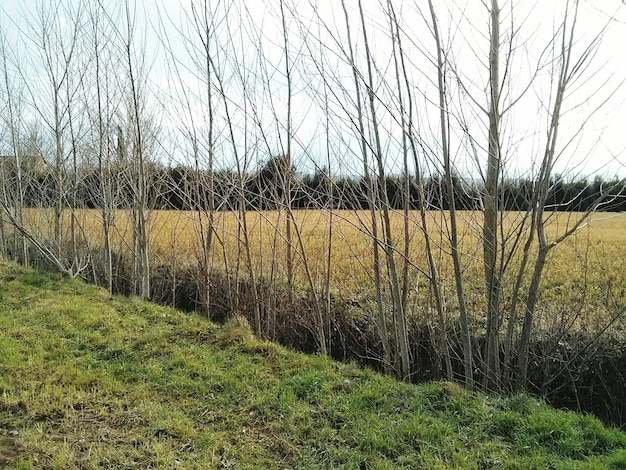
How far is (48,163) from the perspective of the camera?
26.9ft

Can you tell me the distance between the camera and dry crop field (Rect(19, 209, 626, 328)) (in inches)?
188

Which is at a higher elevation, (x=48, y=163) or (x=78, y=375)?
(x=48, y=163)

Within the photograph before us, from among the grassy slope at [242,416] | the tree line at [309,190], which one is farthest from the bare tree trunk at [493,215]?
the grassy slope at [242,416]

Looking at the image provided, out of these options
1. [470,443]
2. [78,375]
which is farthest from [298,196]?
[470,443]

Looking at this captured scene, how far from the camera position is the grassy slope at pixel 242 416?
2.74 m

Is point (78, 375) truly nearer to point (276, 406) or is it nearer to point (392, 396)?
point (276, 406)

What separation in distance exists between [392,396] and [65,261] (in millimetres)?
7103

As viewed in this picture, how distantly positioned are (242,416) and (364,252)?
17.1ft

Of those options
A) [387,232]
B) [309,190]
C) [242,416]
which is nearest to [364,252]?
[309,190]

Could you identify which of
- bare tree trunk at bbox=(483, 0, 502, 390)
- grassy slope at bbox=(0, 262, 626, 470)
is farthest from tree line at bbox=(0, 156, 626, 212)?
grassy slope at bbox=(0, 262, 626, 470)

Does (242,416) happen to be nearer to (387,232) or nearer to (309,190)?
(387,232)

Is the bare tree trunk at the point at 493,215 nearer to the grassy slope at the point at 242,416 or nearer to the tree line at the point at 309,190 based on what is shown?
the tree line at the point at 309,190

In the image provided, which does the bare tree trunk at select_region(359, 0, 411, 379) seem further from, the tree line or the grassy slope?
the grassy slope

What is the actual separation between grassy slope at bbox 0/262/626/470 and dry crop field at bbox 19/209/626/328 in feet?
4.05
